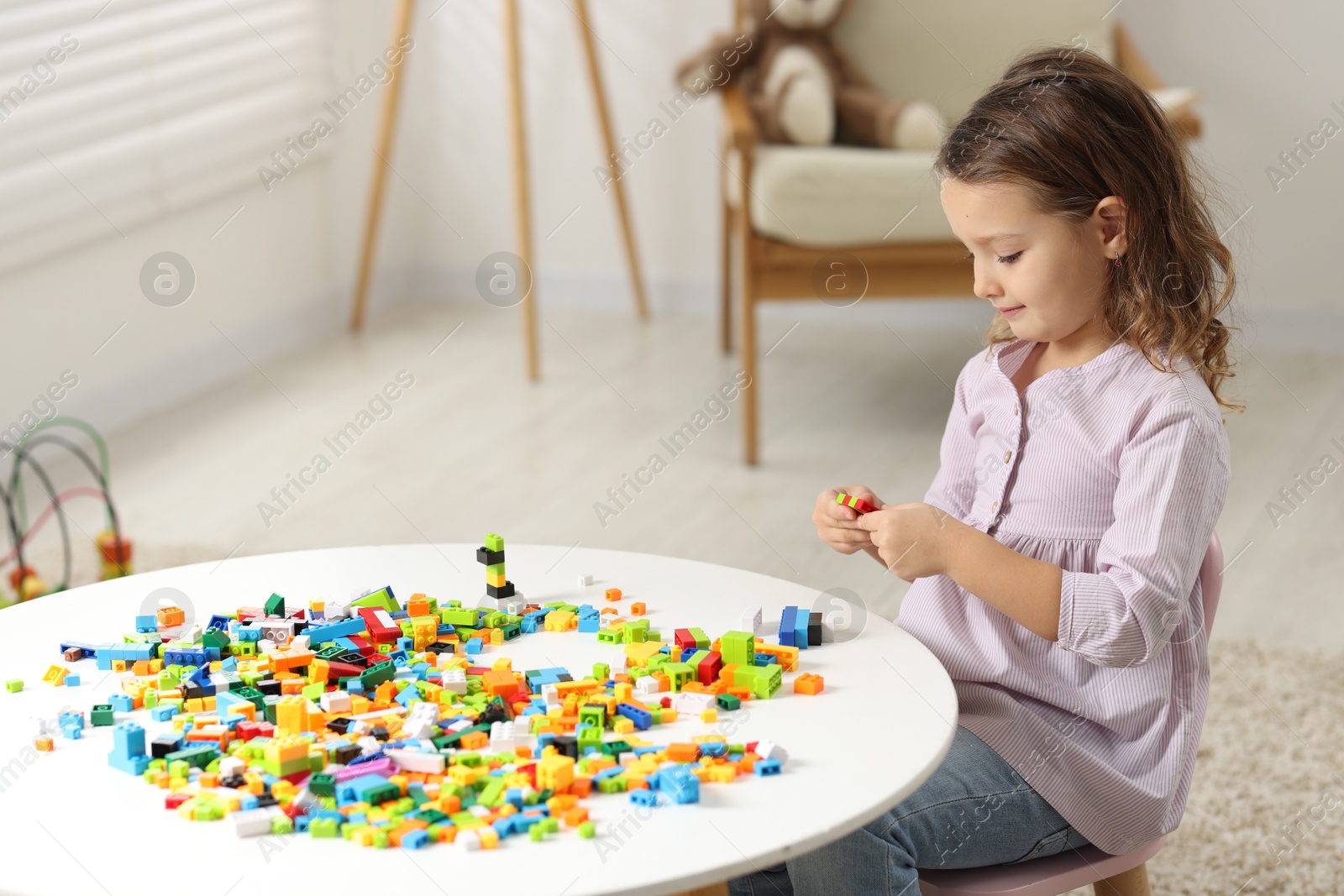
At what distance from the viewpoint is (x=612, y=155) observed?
3512mm

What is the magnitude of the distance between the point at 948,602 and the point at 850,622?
11 cm

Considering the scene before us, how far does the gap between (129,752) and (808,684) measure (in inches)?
16.0

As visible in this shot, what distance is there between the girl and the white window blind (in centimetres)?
209

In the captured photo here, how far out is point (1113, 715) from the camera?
3.38 feet

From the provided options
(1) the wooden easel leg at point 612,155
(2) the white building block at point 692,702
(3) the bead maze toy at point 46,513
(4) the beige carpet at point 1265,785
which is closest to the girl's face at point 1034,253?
(2) the white building block at point 692,702

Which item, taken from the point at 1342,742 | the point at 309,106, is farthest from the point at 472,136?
the point at 1342,742

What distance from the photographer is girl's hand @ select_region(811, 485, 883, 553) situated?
1.04m

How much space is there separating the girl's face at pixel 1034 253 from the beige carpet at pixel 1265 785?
726 millimetres

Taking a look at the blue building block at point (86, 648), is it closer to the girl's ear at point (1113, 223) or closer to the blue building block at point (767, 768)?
the blue building block at point (767, 768)

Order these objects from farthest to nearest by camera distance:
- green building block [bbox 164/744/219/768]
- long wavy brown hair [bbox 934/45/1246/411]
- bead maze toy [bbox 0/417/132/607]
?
1. bead maze toy [bbox 0/417/132/607]
2. long wavy brown hair [bbox 934/45/1246/411]
3. green building block [bbox 164/744/219/768]

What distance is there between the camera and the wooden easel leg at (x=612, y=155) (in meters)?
3.31

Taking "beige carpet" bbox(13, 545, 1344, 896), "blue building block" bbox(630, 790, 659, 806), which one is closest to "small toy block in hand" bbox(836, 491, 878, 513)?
"blue building block" bbox(630, 790, 659, 806)

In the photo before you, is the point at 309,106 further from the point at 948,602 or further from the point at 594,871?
the point at 594,871

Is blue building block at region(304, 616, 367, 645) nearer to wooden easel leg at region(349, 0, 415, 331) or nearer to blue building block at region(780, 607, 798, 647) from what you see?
blue building block at region(780, 607, 798, 647)
